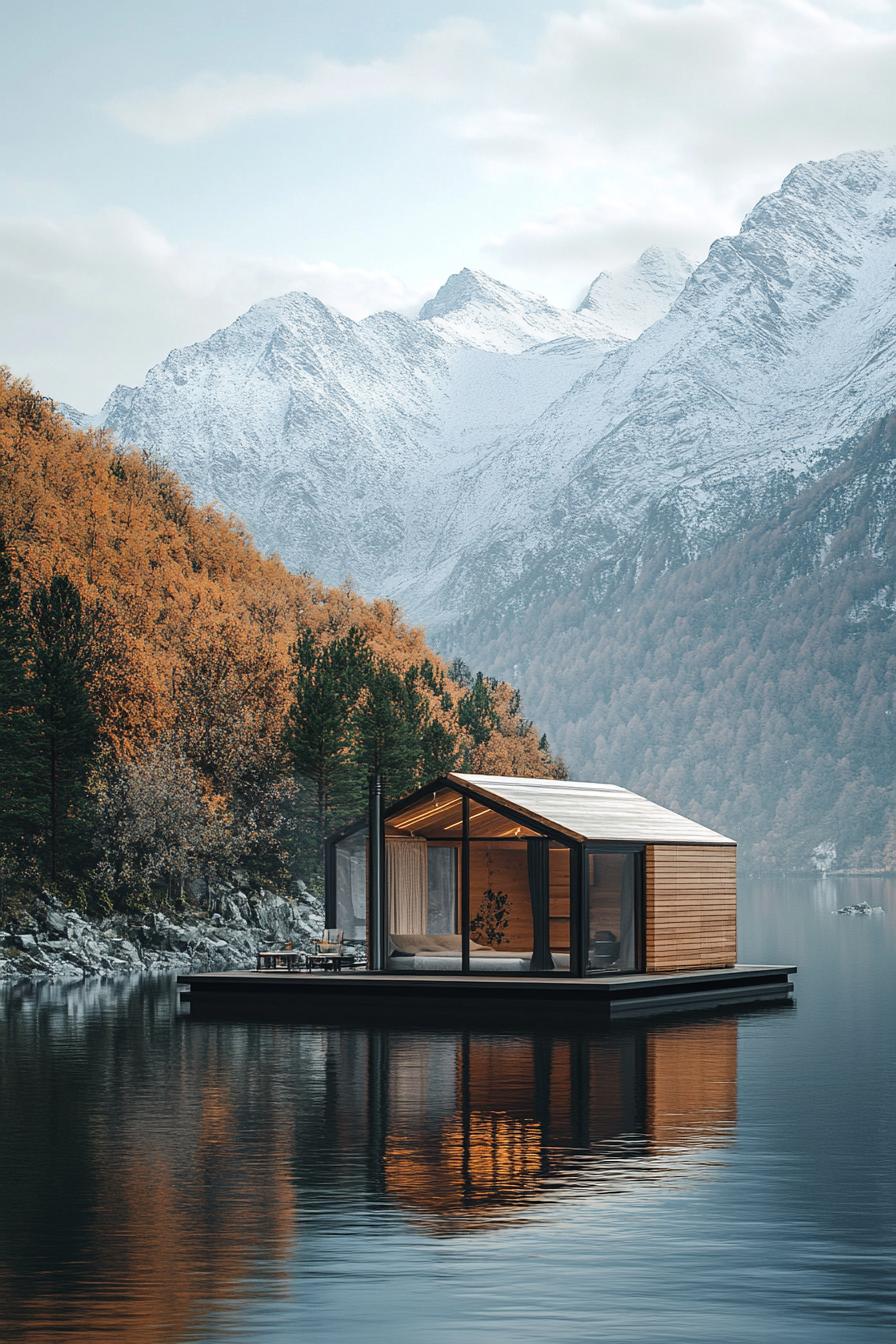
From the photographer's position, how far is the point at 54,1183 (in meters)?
18.5

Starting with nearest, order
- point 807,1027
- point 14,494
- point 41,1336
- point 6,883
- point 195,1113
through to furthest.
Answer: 1. point 41,1336
2. point 195,1113
3. point 807,1027
4. point 6,883
5. point 14,494

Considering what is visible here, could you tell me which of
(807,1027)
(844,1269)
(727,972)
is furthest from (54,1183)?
(727,972)

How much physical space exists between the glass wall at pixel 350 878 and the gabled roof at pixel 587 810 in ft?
11.6

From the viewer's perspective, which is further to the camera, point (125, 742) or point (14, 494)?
point (14, 494)

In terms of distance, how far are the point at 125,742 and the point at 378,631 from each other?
4822 centimetres

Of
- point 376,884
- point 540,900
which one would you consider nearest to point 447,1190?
point 376,884

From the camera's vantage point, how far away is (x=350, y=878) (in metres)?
46.5

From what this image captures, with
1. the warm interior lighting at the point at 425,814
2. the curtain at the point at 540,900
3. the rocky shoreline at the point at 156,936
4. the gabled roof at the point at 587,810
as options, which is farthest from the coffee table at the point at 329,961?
the rocky shoreline at the point at 156,936

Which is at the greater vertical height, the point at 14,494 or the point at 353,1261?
the point at 14,494

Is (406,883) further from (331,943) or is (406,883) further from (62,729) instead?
(62,729)

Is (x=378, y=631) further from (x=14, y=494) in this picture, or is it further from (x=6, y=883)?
(x=6, y=883)

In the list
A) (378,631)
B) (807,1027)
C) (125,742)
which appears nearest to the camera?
(807,1027)

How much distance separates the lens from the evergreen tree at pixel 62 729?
221ft

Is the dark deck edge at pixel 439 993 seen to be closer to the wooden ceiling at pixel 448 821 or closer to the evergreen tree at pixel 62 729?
the wooden ceiling at pixel 448 821
